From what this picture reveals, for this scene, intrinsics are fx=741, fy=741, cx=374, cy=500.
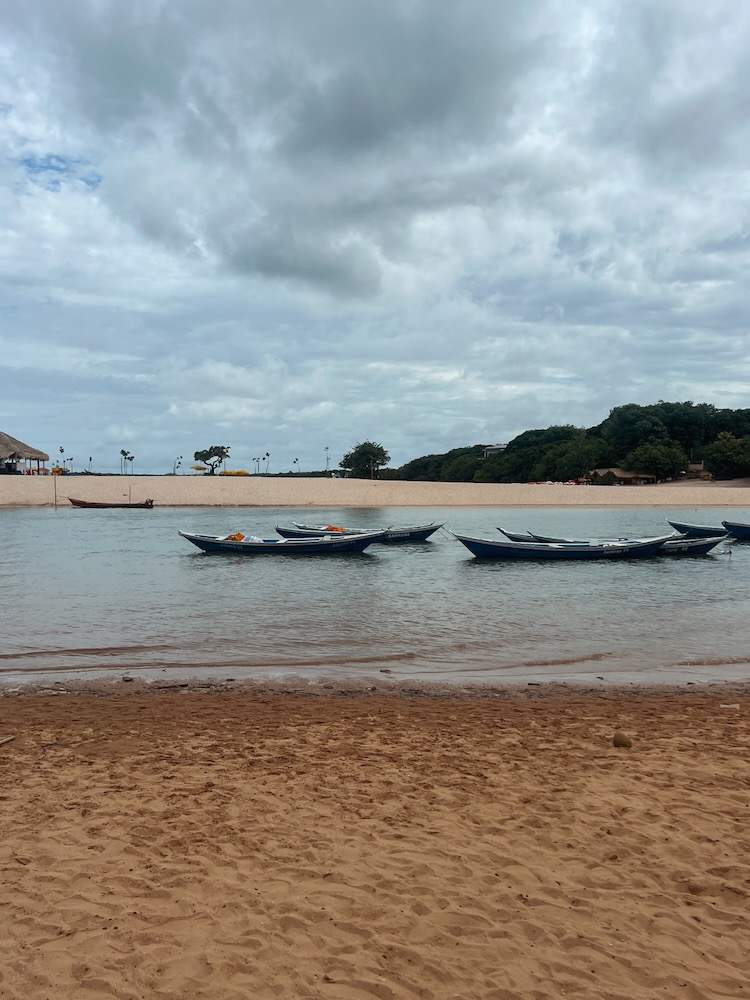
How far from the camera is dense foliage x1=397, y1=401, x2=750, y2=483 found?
103 m

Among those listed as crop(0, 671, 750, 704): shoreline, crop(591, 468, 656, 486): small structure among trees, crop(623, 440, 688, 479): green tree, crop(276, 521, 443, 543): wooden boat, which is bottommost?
crop(0, 671, 750, 704): shoreline

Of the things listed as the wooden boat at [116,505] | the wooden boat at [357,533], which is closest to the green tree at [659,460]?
the wooden boat at [116,505]

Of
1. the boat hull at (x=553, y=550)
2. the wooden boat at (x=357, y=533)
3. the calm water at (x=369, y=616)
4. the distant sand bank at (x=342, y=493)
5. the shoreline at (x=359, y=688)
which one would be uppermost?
the distant sand bank at (x=342, y=493)

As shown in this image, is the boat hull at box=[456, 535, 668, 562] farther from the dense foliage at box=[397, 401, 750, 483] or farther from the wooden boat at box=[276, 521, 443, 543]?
the dense foliage at box=[397, 401, 750, 483]

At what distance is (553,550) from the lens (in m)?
30.1

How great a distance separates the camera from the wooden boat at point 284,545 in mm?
31547

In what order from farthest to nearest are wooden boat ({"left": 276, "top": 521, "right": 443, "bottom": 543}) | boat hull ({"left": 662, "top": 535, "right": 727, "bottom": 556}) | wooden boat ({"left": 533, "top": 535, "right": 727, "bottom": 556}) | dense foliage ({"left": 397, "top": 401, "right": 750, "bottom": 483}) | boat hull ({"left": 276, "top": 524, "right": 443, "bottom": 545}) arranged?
dense foliage ({"left": 397, "top": 401, "right": 750, "bottom": 483}) → boat hull ({"left": 276, "top": 524, "right": 443, "bottom": 545}) → wooden boat ({"left": 276, "top": 521, "right": 443, "bottom": 543}) → boat hull ({"left": 662, "top": 535, "right": 727, "bottom": 556}) → wooden boat ({"left": 533, "top": 535, "right": 727, "bottom": 556})

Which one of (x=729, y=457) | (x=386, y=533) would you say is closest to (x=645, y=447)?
(x=729, y=457)

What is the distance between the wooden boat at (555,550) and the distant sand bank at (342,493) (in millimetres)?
45130

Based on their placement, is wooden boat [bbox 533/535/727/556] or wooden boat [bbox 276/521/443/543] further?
wooden boat [bbox 276/521/443/543]

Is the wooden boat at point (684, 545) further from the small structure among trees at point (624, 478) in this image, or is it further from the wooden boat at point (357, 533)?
the small structure among trees at point (624, 478)

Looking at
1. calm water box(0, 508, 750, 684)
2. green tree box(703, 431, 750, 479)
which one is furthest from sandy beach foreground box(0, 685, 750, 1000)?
green tree box(703, 431, 750, 479)

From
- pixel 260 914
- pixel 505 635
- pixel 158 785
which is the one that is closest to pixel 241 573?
pixel 505 635

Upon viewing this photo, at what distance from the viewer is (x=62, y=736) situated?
7980 mm
